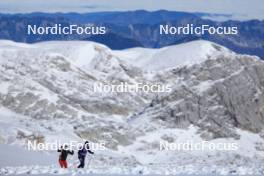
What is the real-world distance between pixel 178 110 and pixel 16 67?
158 ft

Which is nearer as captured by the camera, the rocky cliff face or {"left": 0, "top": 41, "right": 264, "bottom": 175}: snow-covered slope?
{"left": 0, "top": 41, "right": 264, "bottom": 175}: snow-covered slope

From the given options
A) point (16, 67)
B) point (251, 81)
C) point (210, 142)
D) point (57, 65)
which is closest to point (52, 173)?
point (210, 142)

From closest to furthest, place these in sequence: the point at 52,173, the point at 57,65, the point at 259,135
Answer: the point at 52,173 < the point at 259,135 < the point at 57,65

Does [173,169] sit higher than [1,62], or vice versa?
[1,62]

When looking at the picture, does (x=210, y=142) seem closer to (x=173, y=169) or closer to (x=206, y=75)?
(x=206, y=75)

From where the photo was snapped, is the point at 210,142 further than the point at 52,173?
Yes

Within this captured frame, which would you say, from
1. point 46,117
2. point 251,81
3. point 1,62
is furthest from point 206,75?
point 1,62

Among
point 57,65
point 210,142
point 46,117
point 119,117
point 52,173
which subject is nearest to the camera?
point 52,173

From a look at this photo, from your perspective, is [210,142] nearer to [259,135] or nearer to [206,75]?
[259,135]

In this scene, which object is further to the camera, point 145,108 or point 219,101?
point 145,108

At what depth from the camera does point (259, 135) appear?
145 meters

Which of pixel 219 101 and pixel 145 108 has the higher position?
pixel 145 108

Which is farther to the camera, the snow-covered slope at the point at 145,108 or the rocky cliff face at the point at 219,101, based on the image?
the rocky cliff face at the point at 219,101

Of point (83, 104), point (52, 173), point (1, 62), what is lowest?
point (52, 173)
